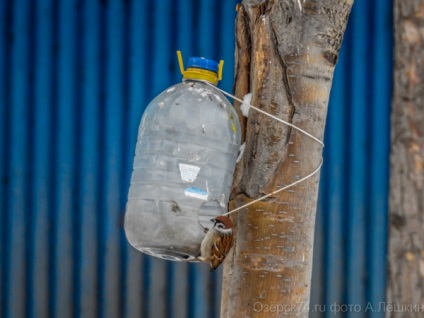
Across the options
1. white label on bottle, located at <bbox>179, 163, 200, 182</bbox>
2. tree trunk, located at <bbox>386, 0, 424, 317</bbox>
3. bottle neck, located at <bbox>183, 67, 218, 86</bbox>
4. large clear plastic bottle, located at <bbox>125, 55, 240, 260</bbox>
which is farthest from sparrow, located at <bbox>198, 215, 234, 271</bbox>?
tree trunk, located at <bbox>386, 0, 424, 317</bbox>

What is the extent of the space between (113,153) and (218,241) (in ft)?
7.88

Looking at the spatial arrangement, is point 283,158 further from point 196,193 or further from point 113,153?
point 113,153

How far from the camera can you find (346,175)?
13.7 ft

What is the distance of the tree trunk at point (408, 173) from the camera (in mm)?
3217

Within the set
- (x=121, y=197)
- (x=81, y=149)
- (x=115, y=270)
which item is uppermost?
(x=81, y=149)

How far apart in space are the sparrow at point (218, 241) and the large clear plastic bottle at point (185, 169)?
0.03m

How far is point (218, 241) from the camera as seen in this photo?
1.83 m

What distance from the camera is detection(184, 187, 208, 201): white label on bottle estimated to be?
1884mm

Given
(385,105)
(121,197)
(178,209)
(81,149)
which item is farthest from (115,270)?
(178,209)

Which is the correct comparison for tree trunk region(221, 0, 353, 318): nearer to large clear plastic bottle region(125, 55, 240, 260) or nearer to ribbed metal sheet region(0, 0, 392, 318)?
large clear plastic bottle region(125, 55, 240, 260)

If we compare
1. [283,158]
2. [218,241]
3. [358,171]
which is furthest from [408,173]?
[218,241]

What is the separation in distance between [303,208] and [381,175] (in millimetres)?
2396

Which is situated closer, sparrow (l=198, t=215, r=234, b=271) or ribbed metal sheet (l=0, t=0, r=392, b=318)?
sparrow (l=198, t=215, r=234, b=271)

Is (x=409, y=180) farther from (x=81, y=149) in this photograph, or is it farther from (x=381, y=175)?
(x=81, y=149)
